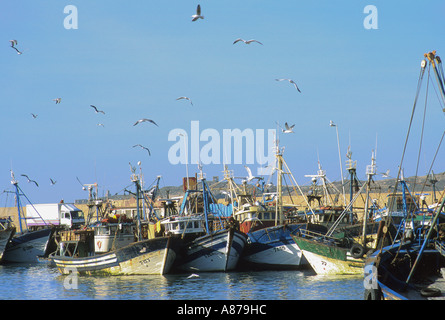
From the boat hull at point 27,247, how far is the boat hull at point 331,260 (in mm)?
30215

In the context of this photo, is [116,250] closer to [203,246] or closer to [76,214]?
[203,246]

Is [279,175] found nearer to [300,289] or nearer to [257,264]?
[257,264]

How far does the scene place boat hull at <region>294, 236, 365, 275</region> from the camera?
116 ft

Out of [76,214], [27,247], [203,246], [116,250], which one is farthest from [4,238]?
[203,246]

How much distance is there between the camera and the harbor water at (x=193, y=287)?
2978cm

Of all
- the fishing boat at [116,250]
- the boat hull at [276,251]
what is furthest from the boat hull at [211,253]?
the boat hull at [276,251]

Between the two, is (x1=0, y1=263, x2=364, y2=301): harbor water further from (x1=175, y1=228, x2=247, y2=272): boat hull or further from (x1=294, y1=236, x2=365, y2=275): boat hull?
(x1=175, y1=228, x2=247, y2=272): boat hull

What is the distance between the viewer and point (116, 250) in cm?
3969

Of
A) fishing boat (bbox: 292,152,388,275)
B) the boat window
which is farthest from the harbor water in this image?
the boat window

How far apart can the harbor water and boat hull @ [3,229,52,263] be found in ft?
54.6

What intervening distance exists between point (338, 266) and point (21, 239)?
33.4 m

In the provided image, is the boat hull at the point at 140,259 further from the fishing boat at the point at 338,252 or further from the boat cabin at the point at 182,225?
the fishing boat at the point at 338,252

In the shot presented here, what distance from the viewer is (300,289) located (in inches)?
1240
